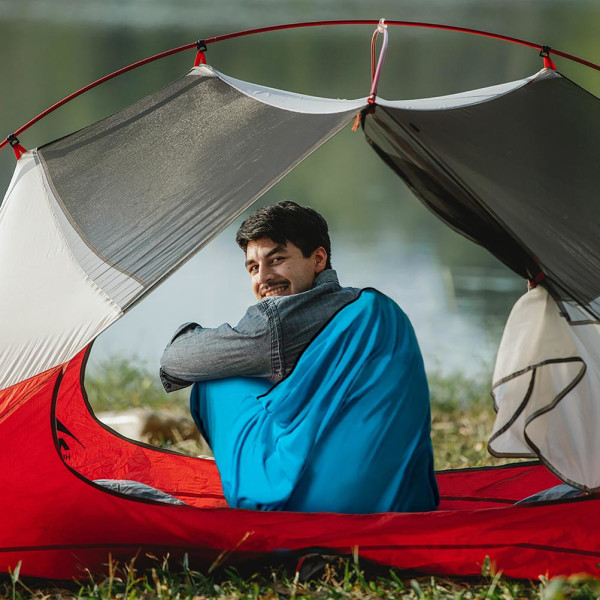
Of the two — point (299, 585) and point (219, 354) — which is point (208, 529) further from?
point (219, 354)

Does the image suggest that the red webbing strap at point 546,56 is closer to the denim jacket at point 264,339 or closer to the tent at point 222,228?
the tent at point 222,228

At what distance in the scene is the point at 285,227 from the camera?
94.5 inches

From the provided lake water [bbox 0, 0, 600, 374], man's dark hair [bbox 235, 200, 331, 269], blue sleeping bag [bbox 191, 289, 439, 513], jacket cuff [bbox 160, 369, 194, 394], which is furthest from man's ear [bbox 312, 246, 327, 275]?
lake water [bbox 0, 0, 600, 374]

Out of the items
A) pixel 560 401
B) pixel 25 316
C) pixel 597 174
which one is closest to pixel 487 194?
pixel 597 174

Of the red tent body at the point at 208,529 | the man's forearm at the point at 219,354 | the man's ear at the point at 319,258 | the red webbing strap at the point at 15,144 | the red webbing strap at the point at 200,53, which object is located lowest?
the red tent body at the point at 208,529

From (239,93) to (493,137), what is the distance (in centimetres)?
61

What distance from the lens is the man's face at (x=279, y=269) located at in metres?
2.38

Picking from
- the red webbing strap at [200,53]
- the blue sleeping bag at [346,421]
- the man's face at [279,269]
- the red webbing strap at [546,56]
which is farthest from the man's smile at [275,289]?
the red webbing strap at [546,56]

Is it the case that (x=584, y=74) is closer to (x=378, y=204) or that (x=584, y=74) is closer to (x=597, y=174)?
(x=378, y=204)

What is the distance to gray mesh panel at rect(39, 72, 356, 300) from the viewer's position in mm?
2135

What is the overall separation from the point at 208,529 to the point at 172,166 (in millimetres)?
816

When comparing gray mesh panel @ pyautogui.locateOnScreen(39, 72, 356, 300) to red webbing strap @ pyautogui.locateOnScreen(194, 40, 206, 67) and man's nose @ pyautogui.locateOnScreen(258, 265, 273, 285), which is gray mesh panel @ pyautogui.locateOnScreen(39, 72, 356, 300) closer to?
red webbing strap @ pyautogui.locateOnScreen(194, 40, 206, 67)

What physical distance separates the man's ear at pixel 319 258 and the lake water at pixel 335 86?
2601 millimetres

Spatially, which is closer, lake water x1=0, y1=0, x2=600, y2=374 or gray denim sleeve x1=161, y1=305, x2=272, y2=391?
gray denim sleeve x1=161, y1=305, x2=272, y2=391
